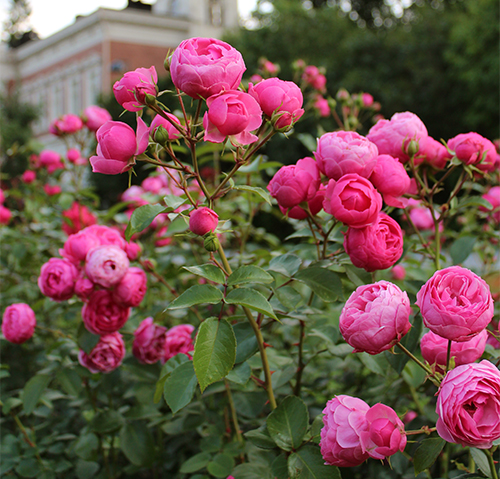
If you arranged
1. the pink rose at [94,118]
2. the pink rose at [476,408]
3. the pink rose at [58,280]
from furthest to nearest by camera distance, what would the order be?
the pink rose at [94,118]
the pink rose at [58,280]
the pink rose at [476,408]

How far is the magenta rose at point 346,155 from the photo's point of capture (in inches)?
23.2

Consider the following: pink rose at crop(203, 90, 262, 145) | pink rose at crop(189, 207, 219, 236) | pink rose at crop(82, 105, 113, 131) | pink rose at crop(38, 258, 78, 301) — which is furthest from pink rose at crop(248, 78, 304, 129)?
pink rose at crop(82, 105, 113, 131)

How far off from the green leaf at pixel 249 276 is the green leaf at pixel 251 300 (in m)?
0.01

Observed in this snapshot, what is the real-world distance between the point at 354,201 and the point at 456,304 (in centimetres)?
17

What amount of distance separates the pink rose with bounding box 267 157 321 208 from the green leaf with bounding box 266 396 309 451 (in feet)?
0.84

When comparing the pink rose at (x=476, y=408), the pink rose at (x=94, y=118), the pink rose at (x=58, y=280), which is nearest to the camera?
the pink rose at (x=476, y=408)

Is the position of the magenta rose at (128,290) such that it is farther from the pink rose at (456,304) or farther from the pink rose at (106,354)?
the pink rose at (456,304)

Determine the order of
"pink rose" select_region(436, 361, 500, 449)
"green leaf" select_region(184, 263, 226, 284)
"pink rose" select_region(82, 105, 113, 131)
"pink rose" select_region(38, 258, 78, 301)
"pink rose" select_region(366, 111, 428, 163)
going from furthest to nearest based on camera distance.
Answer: "pink rose" select_region(82, 105, 113, 131), "pink rose" select_region(38, 258, 78, 301), "pink rose" select_region(366, 111, 428, 163), "green leaf" select_region(184, 263, 226, 284), "pink rose" select_region(436, 361, 500, 449)

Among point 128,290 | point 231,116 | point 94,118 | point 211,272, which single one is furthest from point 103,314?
point 94,118

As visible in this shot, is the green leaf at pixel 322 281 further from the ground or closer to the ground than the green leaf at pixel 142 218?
closer to the ground

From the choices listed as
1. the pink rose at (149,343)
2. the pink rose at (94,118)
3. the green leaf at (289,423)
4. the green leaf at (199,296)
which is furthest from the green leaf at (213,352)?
the pink rose at (94,118)

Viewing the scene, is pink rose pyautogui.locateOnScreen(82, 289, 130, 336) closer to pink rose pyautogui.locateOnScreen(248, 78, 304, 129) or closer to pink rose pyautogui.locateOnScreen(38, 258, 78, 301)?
pink rose pyautogui.locateOnScreen(38, 258, 78, 301)

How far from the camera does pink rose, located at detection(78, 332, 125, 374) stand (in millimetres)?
832

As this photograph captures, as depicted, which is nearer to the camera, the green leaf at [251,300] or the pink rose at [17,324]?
the green leaf at [251,300]
